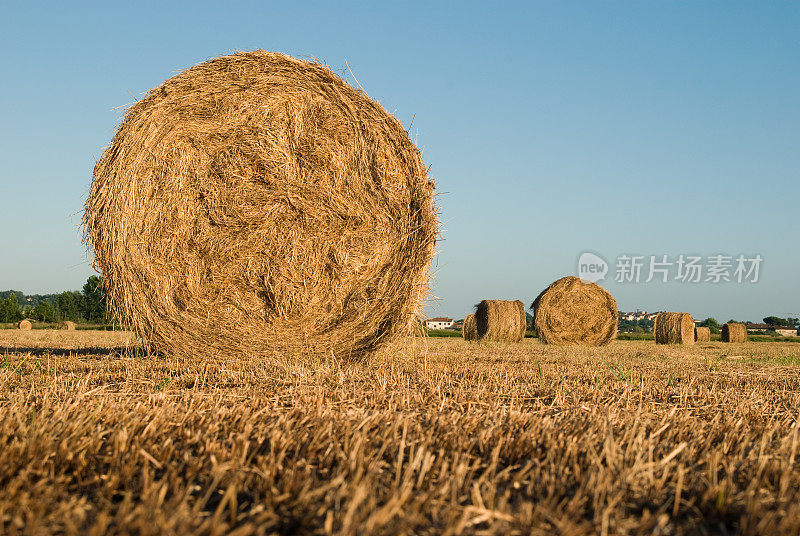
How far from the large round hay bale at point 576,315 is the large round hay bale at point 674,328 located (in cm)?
479

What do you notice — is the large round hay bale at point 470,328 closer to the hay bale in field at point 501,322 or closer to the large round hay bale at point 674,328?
the hay bale in field at point 501,322

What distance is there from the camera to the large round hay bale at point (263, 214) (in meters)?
5.80

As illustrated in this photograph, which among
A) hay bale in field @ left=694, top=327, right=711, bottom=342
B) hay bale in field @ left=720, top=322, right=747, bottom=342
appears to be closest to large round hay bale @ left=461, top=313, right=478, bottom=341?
hay bale in field @ left=694, top=327, right=711, bottom=342

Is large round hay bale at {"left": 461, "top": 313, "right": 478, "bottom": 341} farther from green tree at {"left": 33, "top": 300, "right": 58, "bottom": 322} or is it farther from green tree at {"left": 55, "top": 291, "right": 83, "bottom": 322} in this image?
green tree at {"left": 55, "top": 291, "right": 83, "bottom": 322}

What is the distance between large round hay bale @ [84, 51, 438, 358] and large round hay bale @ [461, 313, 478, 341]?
459 inches

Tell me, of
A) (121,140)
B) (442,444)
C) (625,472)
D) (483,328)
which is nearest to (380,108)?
(121,140)

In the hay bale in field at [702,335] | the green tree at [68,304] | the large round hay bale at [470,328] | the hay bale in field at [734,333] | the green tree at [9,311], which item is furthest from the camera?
the green tree at [68,304]

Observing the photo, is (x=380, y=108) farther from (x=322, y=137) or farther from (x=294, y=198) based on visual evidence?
(x=294, y=198)

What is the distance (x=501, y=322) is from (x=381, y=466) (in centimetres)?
1507

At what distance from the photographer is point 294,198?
19.0 feet

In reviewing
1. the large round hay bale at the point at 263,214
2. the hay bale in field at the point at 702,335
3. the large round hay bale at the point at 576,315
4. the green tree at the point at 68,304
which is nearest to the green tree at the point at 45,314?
the green tree at the point at 68,304

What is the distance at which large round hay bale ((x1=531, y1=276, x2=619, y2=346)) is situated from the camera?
52.7 ft

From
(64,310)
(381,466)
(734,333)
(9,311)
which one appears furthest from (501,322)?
(64,310)

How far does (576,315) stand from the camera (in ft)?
53.6
